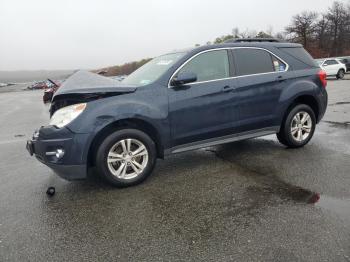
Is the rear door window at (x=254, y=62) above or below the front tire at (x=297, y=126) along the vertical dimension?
above

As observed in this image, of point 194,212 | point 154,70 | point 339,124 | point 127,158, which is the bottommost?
point 194,212

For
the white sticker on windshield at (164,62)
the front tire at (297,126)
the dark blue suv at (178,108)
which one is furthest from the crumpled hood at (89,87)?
the front tire at (297,126)

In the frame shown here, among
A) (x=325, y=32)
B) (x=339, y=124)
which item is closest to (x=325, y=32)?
(x=325, y=32)

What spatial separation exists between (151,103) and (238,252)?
232cm

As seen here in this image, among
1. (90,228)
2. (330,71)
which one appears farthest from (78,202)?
(330,71)

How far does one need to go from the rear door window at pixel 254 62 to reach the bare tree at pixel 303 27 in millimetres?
67812

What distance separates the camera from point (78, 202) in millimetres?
4211

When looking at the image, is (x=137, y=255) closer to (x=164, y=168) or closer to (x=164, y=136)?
(x=164, y=136)

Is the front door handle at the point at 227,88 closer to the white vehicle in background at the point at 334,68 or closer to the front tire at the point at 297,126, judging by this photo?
the front tire at the point at 297,126

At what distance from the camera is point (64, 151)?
13.9ft

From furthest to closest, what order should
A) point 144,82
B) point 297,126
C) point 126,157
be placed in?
point 297,126 < point 144,82 < point 126,157

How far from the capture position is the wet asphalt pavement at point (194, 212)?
301cm

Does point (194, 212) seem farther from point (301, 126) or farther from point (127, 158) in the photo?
point (301, 126)

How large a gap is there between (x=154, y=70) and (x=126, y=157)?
4.79ft
